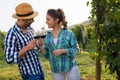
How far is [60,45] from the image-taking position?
4980mm

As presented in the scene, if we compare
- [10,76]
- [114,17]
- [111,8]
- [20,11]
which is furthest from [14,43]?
[10,76]

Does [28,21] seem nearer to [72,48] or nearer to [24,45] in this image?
[24,45]

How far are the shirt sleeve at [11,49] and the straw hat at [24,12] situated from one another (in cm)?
28

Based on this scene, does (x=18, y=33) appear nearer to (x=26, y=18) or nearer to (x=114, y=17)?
(x=26, y=18)

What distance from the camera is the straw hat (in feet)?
15.8

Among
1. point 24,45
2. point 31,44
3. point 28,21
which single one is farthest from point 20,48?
point 28,21

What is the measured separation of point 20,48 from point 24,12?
1.51 feet

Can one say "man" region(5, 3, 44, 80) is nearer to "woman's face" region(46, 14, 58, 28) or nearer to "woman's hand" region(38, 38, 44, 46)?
"woman's hand" region(38, 38, 44, 46)

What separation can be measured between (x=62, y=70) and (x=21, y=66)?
566 mm

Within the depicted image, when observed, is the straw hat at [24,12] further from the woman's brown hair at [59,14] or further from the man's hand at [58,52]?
the man's hand at [58,52]

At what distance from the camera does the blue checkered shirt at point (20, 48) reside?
4.66 m

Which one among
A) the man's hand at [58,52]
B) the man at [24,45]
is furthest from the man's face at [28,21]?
the man's hand at [58,52]

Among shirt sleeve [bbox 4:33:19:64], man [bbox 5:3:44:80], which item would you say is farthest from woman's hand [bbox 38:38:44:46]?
shirt sleeve [bbox 4:33:19:64]

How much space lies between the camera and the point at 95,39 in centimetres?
687
